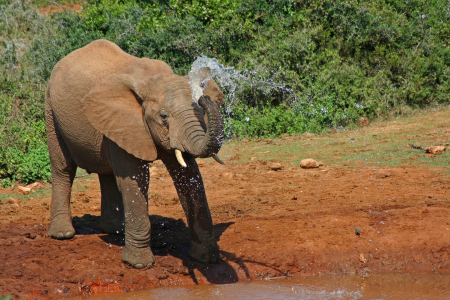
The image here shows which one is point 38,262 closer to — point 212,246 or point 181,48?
point 212,246

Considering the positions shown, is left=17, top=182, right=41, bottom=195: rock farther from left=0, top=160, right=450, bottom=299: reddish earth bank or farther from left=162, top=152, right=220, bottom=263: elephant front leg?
left=162, top=152, right=220, bottom=263: elephant front leg

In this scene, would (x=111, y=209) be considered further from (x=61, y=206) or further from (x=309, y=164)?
(x=309, y=164)

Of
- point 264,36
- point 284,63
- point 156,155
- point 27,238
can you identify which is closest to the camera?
point 156,155

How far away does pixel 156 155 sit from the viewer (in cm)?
478

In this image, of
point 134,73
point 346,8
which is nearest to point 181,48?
point 346,8

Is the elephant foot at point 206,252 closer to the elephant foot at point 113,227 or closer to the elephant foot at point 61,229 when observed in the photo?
the elephant foot at point 113,227

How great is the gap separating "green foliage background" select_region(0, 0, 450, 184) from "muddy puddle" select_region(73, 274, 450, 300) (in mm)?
6926

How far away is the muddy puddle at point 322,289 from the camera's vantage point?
4.77 meters

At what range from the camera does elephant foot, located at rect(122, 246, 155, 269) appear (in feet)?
17.0

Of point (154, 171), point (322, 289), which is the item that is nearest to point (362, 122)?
point (154, 171)

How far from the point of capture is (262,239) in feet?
19.2

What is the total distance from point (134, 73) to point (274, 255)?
7.98 ft

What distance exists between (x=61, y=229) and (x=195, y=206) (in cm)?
192

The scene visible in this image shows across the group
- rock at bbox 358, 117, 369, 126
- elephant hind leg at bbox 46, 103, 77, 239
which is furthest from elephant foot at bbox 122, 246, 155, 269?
rock at bbox 358, 117, 369, 126
